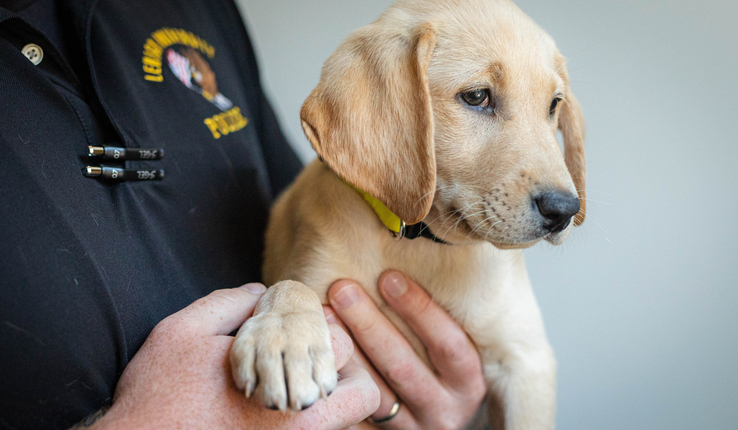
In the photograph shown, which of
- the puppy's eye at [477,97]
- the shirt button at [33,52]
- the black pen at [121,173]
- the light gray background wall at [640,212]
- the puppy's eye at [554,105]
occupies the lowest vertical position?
the light gray background wall at [640,212]

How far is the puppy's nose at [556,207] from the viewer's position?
1110mm

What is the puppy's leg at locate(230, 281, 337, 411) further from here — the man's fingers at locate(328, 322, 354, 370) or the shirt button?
the shirt button

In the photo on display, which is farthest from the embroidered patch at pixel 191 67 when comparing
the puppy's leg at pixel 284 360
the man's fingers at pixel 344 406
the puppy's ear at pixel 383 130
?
the man's fingers at pixel 344 406

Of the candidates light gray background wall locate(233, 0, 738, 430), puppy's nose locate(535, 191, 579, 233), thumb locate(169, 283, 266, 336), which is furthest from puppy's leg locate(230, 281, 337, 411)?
light gray background wall locate(233, 0, 738, 430)

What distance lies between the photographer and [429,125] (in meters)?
1.17

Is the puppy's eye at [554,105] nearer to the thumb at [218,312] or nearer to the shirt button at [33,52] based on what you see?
the thumb at [218,312]

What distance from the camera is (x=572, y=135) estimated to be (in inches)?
61.9

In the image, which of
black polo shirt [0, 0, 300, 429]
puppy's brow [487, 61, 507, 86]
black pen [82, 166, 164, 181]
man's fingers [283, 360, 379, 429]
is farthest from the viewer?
puppy's brow [487, 61, 507, 86]

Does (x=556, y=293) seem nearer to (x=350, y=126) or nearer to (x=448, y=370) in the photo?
(x=448, y=370)

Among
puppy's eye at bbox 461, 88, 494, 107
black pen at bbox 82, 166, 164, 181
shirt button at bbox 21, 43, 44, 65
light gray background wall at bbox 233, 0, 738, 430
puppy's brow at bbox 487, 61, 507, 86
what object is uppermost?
shirt button at bbox 21, 43, 44, 65

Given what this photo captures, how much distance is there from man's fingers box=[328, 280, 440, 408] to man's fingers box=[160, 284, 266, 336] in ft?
0.92

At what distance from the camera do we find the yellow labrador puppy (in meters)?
1.11

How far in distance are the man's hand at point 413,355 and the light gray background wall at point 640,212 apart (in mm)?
1108

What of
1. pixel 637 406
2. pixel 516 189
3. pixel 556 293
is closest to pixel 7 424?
pixel 516 189
